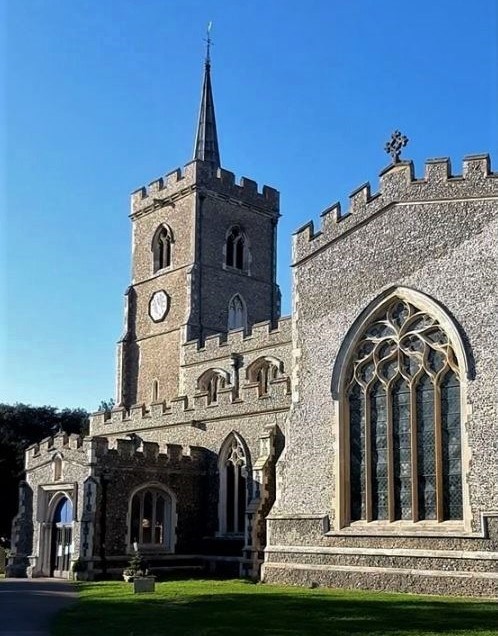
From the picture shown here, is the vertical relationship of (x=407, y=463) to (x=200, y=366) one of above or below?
below

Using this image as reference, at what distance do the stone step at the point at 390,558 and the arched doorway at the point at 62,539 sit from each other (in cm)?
820

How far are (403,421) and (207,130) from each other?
31219mm

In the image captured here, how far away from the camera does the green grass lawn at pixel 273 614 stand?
1220 cm

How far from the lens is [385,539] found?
721 inches

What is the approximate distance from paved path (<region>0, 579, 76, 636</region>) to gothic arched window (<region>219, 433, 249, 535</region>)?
5.24 m

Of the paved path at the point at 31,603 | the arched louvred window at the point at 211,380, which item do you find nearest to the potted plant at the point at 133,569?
the paved path at the point at 31,603

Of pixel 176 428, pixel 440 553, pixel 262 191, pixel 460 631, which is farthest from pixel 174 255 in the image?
pixel 460 631

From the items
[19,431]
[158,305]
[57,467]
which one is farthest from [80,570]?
[19,431]

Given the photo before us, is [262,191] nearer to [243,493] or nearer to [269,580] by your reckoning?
[243,493]

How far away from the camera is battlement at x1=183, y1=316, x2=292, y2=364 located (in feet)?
102

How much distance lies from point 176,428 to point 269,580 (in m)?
9.42

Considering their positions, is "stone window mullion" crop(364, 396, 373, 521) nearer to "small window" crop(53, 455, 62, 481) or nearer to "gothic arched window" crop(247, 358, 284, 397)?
"gothic arched window" crop(247, 358, 284, 397)

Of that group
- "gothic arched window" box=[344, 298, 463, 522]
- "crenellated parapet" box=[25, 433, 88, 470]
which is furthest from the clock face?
"gothic arched window" box=[344, 298, 463, 522]

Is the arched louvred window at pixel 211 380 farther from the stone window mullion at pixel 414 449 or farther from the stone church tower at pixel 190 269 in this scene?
the stone window mullion at pixel 414 449
